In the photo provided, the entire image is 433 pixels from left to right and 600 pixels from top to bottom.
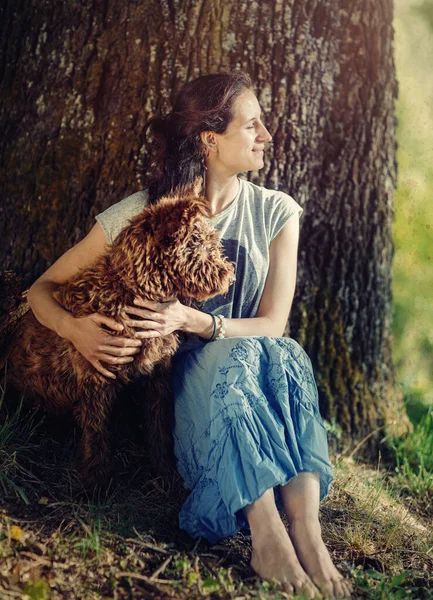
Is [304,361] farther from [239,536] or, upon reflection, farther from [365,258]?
[365,258]

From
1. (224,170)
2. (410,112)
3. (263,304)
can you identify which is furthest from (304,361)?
(410,112)

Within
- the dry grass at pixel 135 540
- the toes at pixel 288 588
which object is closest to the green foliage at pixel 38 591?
the dry grass at pixel 135 540

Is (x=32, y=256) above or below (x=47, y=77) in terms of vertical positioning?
below

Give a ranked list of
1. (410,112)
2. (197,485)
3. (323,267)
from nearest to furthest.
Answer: (197,485) < (323,267) < (410,112)

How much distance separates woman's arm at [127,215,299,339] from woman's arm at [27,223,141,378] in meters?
0.13

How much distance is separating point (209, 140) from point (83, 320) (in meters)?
1.13

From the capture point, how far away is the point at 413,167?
22.0ft

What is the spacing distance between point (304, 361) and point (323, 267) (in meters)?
1.18

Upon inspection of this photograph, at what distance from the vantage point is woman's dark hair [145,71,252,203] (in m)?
3.15

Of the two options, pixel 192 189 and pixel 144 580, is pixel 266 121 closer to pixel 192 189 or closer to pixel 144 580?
pixel 192 189

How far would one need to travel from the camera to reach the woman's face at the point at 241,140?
315 centimetres

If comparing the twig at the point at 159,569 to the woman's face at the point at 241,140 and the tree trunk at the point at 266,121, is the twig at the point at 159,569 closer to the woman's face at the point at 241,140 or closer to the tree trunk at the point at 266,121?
the tree trunk at the point at 266,121

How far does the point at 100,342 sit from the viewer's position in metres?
2.74

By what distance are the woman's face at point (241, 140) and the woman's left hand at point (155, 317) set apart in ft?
2.67
